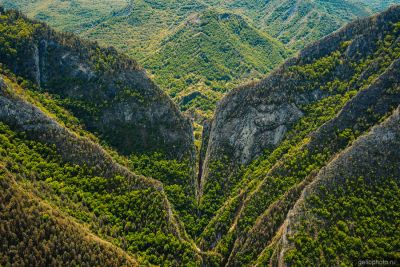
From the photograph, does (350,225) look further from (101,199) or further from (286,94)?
(101,199)

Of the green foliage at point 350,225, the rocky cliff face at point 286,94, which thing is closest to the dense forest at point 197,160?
the green foliage at point 350,225

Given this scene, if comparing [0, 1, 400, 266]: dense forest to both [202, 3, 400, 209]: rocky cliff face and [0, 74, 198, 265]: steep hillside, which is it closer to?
[0, 74, 198, 265]: steep hillside

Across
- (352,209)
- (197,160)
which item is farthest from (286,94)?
(352,209)

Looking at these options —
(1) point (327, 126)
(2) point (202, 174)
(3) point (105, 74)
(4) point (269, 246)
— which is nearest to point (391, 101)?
(1) point (327, 126)

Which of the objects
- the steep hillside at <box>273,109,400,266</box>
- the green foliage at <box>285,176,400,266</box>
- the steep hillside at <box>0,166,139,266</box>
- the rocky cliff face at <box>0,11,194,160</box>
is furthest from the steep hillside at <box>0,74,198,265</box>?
the green foliage at <box>285,176,400,266</box>

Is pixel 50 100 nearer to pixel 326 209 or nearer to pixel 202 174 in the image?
pixel 202 174
